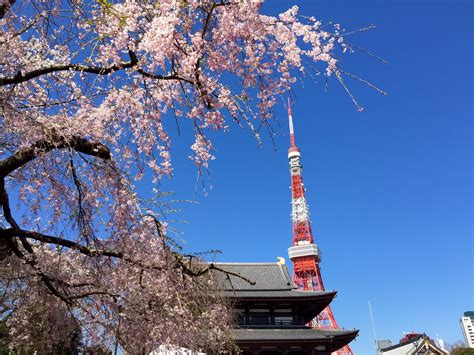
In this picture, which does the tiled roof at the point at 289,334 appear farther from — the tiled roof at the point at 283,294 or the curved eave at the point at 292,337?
the tiled roof at the point at 283,294

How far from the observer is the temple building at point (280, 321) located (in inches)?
691

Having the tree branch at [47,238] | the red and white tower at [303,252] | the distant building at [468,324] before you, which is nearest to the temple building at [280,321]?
the tree branch at [47,238]

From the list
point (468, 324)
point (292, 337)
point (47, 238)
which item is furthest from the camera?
point (468, 324)

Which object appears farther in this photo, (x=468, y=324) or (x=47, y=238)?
(x=468, y=324)

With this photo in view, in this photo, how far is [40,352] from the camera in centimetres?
725

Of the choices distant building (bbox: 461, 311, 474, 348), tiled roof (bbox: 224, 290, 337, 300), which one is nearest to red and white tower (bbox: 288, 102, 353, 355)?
tiled roof (bbox: 224, 290, 337, 300)

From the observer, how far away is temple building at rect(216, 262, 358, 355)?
1755 cm

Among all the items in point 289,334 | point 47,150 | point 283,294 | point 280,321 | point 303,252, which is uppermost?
point 303,252

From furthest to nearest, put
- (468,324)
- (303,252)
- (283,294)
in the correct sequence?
(468,324), (303,252), (283,294)

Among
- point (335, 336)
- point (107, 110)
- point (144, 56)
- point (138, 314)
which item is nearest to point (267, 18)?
point (144, 56)

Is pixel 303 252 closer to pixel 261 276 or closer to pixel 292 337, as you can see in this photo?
pixel 261 276

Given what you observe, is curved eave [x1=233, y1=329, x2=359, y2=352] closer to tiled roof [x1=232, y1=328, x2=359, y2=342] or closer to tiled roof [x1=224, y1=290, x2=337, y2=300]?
tiled roof [x1=232, y1=328, x2=359, y2=342]

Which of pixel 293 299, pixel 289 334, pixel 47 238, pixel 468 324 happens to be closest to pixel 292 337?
pixel 289 334

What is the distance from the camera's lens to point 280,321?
19234 mm
